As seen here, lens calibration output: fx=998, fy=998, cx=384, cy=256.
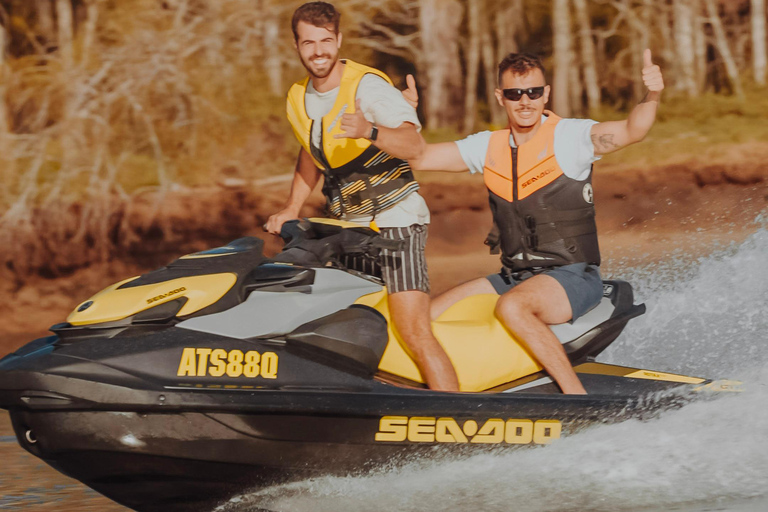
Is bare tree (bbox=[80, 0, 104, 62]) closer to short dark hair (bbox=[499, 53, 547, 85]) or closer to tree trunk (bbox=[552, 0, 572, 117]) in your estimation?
tree trunk (bbox=[552, 0, 572, 117])

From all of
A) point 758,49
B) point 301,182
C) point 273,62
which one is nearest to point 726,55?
point 758,49

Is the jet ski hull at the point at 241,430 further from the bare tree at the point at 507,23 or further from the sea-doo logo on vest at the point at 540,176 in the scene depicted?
the bare tree at the point at 507,23

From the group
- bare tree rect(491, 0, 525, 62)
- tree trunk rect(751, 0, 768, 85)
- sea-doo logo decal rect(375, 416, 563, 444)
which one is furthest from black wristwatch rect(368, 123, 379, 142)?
tree trunk rect(751, 0, 768, 85)

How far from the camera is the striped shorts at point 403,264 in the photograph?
3.48 meters

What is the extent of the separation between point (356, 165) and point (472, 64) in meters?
7.59

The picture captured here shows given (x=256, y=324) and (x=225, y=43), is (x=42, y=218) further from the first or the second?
(x=256, y=324)

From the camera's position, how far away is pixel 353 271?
3500mm

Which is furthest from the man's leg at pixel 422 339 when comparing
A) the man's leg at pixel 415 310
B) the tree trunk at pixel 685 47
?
the tree trunk at pixel 685 47

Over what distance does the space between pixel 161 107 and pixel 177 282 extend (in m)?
7.55

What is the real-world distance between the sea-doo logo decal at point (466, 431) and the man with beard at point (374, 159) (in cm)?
19

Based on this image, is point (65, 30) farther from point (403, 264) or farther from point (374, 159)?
point (403, 264)

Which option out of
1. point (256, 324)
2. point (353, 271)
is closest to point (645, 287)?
point (353, 271)

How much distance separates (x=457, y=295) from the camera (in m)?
3.87

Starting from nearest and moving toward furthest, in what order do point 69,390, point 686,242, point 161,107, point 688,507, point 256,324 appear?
point 69,390
point 256,324
point 688,507
point 686,242
point 161,107
